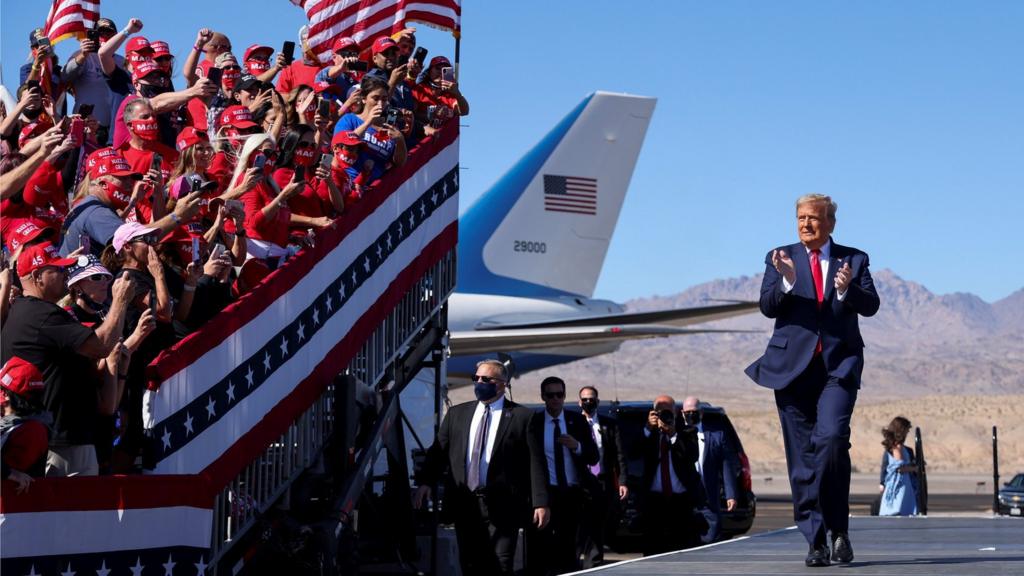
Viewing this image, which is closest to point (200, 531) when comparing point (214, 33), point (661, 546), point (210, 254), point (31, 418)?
point (31, 418)

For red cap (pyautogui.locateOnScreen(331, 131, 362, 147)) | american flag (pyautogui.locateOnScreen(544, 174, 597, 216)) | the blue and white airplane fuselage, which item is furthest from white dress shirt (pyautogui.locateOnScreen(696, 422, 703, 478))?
american flag (pyautogui.locateOnScreen(544, 174, 597, 216))

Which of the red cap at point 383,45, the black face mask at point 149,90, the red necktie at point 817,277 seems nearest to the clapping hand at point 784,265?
the red necktie at point 817,277

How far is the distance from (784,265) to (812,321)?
311 mm

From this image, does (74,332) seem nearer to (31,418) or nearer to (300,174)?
(31,418)

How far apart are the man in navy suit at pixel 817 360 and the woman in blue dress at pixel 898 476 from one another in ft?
21.4

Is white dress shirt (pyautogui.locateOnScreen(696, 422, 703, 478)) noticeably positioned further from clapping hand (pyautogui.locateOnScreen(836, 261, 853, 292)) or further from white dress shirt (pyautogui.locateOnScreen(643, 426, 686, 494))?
clapping hand (pyautogui.locateOnScreen(836, 261, 853, 292))

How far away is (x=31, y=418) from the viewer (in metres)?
5.82

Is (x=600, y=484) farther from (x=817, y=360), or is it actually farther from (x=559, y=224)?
(x=559, y=224)

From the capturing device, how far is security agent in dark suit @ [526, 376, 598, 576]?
1016 centimetres

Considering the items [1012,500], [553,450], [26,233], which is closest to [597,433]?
[553,450]

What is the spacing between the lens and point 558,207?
109 feet

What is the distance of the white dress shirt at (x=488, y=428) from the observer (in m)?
9.47

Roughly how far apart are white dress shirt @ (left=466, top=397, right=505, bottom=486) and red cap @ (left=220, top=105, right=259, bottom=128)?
2.19 meters

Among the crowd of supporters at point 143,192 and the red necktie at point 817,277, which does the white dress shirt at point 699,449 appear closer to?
the crowd of supporters at point 143,192
